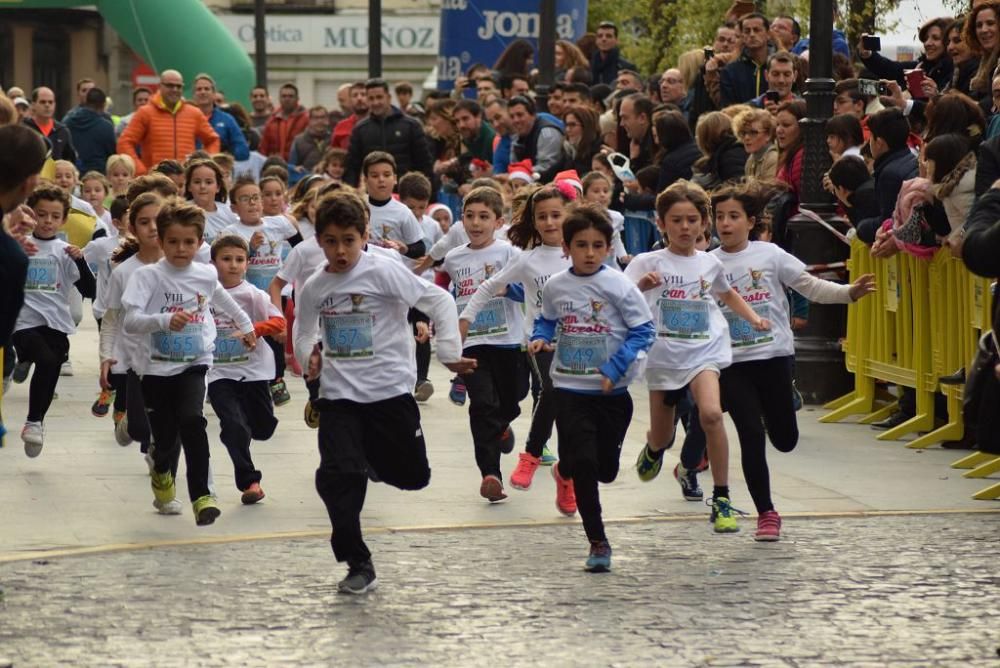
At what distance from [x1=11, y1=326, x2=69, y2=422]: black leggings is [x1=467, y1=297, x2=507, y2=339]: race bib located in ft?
8.37

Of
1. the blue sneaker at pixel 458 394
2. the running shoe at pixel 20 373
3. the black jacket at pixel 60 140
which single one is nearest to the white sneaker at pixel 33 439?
the blue sneaker at pixel 458 394

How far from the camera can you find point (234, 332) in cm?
988

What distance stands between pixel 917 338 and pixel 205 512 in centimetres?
481

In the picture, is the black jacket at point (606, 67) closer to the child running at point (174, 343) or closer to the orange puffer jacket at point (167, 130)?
the orange puffer jacket at point (167, 130)

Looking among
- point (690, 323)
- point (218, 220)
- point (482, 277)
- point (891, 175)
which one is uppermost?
point (891, 175)

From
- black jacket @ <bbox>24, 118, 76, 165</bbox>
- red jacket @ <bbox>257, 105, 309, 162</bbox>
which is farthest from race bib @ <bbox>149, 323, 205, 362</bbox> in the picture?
red jacket @ <bbox>257, 105, 309, 162</bbox>

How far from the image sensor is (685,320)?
904cm

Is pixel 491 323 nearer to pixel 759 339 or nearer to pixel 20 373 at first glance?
pixel 759 339

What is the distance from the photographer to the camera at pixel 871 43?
1477 centimetres

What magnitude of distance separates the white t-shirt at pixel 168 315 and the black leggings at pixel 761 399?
7.89 feet

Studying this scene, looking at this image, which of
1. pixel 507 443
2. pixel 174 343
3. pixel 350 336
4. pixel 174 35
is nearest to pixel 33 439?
pixel 174 343

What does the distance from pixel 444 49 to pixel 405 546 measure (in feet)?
55.2

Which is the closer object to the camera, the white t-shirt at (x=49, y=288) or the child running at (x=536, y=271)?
the child running at (x=536, y=271)

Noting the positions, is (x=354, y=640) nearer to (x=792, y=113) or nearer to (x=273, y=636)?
(x=273, y=636)
